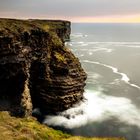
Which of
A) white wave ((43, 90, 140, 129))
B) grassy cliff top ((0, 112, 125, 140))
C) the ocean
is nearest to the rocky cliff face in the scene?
white wave ((43, 90, 140, 129))

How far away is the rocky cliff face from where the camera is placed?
6016cm

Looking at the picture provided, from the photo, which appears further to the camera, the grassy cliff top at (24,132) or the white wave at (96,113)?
the white wave at (96,113)

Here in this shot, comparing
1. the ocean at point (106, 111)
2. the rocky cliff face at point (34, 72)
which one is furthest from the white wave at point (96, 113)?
the rocky cliff face at point (34, 72)

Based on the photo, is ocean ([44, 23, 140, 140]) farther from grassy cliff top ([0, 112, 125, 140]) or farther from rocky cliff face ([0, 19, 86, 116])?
grassy cliff top ([0, 112, 125, 140])

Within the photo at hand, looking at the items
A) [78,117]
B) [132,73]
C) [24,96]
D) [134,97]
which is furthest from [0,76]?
→ [132,73]

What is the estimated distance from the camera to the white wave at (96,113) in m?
66.5

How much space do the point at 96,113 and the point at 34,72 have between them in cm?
1634

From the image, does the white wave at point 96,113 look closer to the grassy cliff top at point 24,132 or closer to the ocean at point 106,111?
the ocean at point 106,111

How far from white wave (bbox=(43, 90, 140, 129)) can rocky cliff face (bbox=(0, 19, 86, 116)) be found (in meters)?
2.39

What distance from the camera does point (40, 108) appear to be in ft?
236

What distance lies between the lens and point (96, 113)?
71.4m

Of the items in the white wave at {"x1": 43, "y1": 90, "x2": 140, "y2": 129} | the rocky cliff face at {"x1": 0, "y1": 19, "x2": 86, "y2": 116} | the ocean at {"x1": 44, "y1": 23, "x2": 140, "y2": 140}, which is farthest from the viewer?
the white wave at {"x1": 43, "y1": 90, "x2": 140, "y2": 129}

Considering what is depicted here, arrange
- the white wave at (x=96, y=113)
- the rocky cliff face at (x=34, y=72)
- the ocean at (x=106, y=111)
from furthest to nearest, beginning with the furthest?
the white wave at (x=96, y=113) < the ocean at (x=106, y=111) < the rocky cliff face at (x=34, y=72)

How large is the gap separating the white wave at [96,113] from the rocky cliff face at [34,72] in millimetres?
2394
